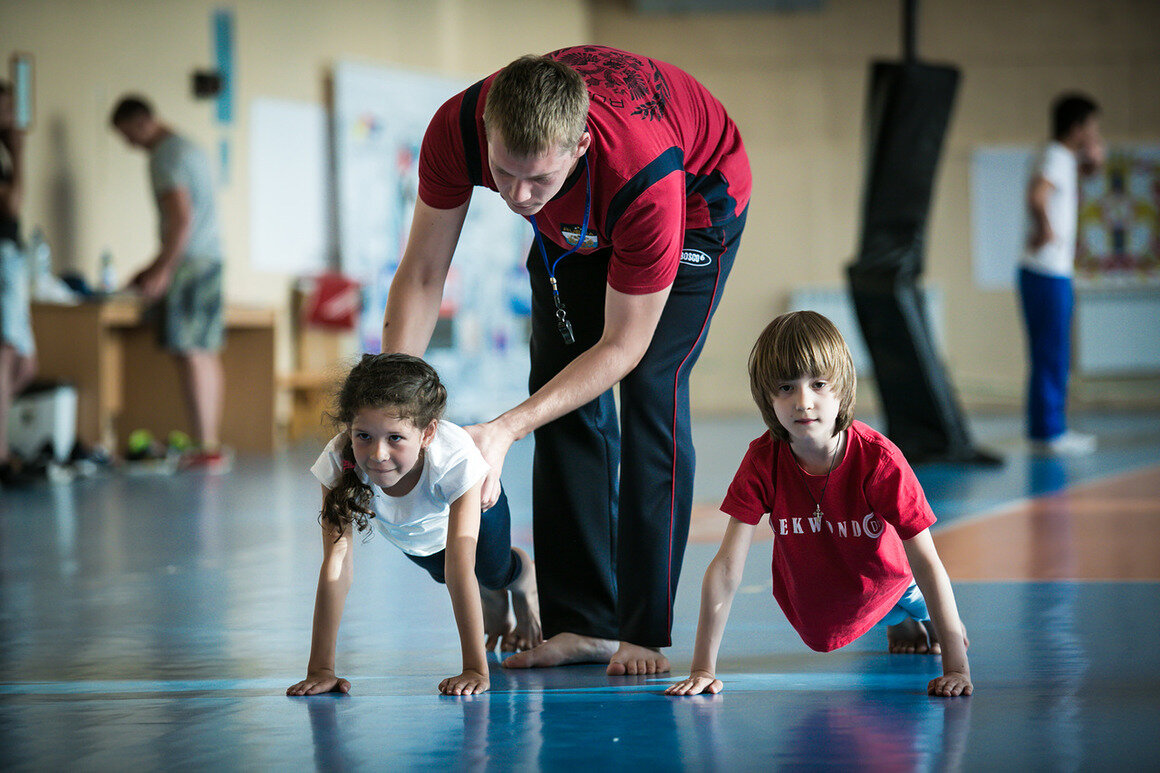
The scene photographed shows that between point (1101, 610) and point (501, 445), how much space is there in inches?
46.5

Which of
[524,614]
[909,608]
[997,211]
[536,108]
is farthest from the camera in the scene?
[997,211]

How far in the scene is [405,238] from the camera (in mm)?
7957

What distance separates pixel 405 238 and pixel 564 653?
6.27m

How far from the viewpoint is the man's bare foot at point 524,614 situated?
2.09 metres

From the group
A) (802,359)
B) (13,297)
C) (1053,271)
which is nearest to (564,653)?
(802,359)

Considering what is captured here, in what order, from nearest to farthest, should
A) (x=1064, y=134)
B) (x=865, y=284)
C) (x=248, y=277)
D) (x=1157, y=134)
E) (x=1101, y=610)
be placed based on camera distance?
(x=1101, y=610) → (x=865, y=284) → (x=1064, y=134) → (x=248, y=277) → (x=1157, y=134)

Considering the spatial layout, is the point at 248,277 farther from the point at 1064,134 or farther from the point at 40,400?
the point at 1064,134

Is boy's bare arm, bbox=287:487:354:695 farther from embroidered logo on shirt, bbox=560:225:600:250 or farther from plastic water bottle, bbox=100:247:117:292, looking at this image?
plastic water bottle, bbox=100:247:117:292

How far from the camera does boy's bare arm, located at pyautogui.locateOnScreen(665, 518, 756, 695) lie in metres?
1.67

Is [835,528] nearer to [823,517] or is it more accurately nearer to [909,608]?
[823,517]

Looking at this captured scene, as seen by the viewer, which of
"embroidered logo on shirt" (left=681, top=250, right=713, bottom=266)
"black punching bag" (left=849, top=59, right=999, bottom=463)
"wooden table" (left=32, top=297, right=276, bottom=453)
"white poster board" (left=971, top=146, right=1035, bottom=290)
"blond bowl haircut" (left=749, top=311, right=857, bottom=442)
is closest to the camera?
"blond bowl haircut" (left=749, top=311, right=857, bottom=442)

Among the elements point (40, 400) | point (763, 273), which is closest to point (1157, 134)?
point (763, 273)

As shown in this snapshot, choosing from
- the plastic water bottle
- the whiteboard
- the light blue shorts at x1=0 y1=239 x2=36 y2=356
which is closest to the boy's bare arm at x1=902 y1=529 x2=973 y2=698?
the light blue shorts at x1=0 y1=239 x2=36 y2=356

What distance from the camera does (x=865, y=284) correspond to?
490cm
